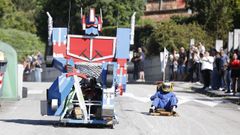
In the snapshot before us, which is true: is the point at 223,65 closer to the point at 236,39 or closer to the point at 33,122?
the point at 236,39

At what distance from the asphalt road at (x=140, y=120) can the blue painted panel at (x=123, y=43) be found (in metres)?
1.61

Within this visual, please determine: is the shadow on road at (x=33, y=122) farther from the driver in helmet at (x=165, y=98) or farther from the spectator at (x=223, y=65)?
the spectator at (x=223, y=65)

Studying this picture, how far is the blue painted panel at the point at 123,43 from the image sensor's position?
54.8ft

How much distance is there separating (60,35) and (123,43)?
57.8 inches

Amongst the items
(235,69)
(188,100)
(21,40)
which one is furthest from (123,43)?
(21,40)

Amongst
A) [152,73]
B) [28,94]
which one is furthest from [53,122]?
[152,73]

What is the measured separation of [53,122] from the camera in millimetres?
16828

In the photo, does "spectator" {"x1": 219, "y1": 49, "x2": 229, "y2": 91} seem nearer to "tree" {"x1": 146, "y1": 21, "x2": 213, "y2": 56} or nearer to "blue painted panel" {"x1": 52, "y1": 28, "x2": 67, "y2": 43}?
"tree" {"x1": 146, "y1": 21, "x2": 213, "y2": 56}

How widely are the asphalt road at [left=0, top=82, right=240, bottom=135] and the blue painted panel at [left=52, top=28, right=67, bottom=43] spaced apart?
1.92 m

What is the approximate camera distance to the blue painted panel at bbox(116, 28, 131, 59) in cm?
1670

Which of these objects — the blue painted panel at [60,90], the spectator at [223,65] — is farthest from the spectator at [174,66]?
the blue painted panel at [60,90]

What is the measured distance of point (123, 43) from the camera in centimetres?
1683

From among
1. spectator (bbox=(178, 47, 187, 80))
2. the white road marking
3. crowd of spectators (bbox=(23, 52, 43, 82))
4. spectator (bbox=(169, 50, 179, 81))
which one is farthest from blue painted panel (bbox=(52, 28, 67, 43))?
crowd of spectators (bbox=(23, 52, 43, 82))

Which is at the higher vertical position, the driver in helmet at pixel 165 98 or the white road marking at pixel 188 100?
the driver in helmet at pixel 165 98
